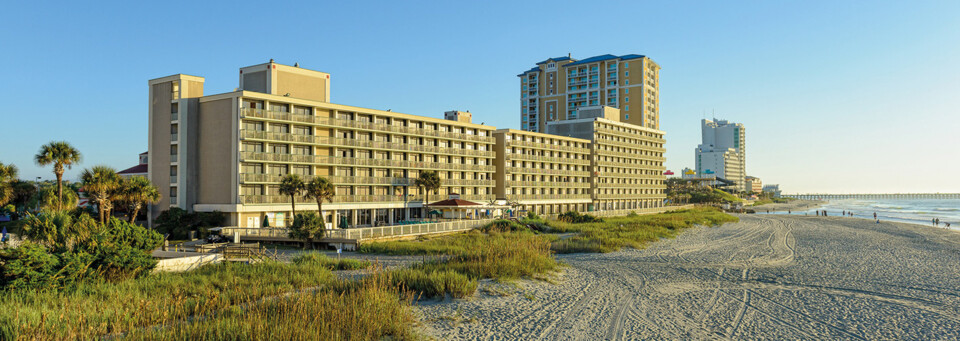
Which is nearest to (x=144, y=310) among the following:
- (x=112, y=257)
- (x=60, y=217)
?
(x=112, y=257)

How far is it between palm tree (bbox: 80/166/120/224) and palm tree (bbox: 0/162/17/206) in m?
17.0

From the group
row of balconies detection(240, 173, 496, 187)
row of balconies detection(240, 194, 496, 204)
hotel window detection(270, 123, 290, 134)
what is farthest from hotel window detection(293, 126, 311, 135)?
row of balconies detection(240, 194, 496, 204)

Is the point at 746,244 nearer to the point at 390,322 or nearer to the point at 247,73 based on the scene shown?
the point at 390,322

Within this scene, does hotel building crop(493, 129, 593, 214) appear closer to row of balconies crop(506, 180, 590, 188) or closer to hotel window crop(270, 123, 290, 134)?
row of balconies crop(506, 180, 590, 188)

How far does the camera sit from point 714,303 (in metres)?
15.9

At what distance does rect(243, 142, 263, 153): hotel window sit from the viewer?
149ft

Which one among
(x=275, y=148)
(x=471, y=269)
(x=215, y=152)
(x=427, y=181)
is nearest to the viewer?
(x=471, y=269)

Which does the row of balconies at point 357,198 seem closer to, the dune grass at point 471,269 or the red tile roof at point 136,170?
the red tile roof at point 136,170

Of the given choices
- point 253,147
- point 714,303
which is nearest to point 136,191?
point 253,147

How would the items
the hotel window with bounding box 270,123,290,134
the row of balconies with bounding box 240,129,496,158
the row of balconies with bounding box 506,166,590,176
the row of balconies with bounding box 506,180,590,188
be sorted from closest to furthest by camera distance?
the row of balconies with bounding box 240,129,496,158, the hotel window with bounding box 270,123,290,134, the row of balconies with bounding box 506,180,590,188, the row of balconies with bounding box 506,166,590,176

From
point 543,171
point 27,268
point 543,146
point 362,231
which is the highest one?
point 543,146

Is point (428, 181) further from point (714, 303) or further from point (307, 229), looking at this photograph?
point (714, 303)

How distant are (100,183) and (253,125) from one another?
523 inches

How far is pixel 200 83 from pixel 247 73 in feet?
15.4
